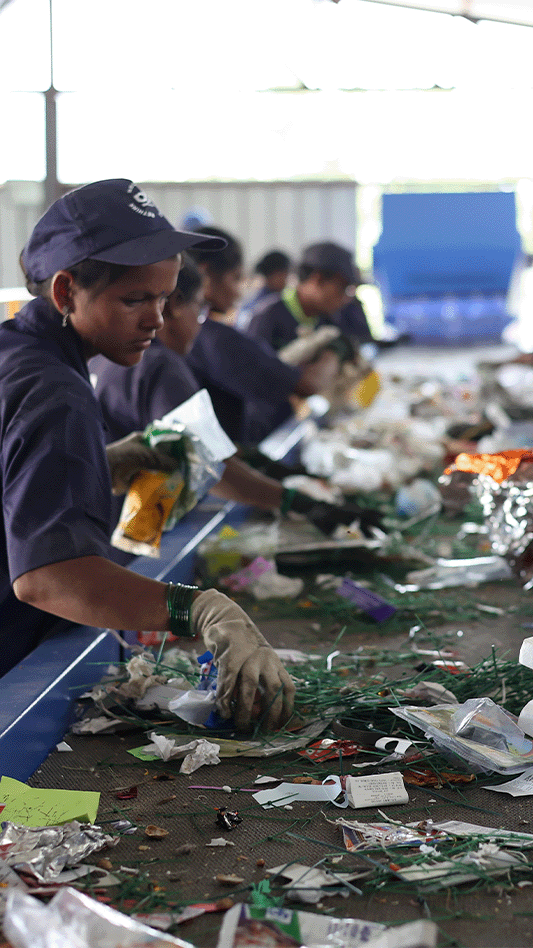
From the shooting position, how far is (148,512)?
225 cm

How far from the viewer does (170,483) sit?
7.46 ft

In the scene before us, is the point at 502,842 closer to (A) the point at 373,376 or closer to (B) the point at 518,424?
(B) the point at 518,424

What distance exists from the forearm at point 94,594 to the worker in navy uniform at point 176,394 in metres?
0.96

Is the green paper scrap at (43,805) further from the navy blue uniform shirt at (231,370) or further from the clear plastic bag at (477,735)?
the navy blue uniform shirt at (231,370)

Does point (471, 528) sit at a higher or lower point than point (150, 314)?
lower

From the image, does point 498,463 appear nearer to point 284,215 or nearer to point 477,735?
point 477,735

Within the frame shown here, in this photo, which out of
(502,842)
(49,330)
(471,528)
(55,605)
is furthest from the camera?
(471,528)

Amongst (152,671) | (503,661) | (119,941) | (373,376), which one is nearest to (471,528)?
(503,661)

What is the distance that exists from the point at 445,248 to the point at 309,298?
551 centimetres

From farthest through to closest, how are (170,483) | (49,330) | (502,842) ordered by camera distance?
(170,483) < (49,330) < (502,842)

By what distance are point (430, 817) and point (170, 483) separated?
3.47ft

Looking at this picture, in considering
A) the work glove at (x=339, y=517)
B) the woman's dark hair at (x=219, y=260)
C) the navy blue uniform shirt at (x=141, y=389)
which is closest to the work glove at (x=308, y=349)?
the woman's dark hair at (x=219, y=260)

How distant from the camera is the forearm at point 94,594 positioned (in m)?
1.68

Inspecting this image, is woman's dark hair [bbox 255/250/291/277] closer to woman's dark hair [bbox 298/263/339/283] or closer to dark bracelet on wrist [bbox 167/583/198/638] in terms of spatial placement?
woman's dark hair [bbox 298/263/339/283]
